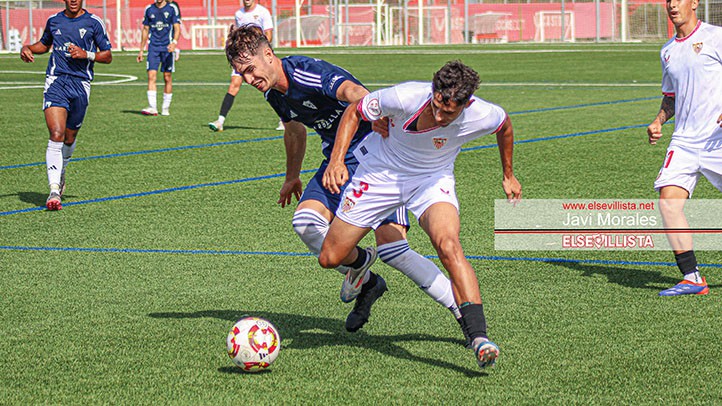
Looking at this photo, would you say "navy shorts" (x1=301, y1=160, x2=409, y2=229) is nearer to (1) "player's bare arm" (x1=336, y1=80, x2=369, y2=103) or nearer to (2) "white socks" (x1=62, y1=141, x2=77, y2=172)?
(1) "player's bare arm" (x1=336, y1=80, x2=369, y2=103)

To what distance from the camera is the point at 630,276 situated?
780 centimetres

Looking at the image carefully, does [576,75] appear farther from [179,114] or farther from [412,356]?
[412,356]

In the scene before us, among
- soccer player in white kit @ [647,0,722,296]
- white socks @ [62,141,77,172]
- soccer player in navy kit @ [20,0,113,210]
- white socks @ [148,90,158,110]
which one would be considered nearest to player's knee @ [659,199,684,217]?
soccer player in white kit @ [647,0,722,296]

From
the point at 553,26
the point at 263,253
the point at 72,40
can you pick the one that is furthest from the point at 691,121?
the point at 553,26

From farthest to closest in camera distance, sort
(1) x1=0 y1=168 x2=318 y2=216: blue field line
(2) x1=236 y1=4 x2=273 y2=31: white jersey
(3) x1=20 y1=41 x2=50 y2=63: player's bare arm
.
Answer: (2) x1=236 y1=4 x2=273 y2=31: white jersey
(3) x1=20 y1=41 x2=50 y2=63: player's bare arm
(1) x1=0 y1=168 x2=318 y2=216: blue field line

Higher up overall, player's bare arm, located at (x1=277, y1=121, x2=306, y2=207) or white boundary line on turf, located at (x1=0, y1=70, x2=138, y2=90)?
white boundary line on turf, located at (x1=0, y1=70, x2=138, y2=90)

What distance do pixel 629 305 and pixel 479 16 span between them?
5295 centimetres

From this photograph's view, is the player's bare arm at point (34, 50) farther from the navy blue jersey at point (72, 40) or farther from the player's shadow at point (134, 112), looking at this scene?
the player's shadow at point (134, 112)

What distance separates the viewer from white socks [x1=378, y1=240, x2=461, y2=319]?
6.05m

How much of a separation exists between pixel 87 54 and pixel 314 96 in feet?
18.3

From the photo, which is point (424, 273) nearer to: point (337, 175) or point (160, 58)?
point (337, 175)

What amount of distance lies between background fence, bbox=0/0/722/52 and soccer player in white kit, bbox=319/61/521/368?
49.4 metres

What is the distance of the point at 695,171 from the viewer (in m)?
7.46

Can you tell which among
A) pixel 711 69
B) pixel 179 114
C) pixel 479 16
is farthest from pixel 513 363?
pixel 479 16
